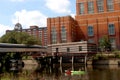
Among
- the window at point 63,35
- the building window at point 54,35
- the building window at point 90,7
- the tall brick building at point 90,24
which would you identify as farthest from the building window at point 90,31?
the building window at point 54,35

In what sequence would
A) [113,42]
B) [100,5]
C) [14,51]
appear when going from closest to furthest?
[14,51]
[113,42]
[100,5]

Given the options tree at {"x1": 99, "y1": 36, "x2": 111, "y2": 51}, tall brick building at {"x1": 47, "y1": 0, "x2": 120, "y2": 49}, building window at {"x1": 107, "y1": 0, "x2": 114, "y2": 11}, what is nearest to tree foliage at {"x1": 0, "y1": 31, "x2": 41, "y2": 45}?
tall brick building at {"x1": 47, "y1": 0, "x2": 120, "y2": 49}

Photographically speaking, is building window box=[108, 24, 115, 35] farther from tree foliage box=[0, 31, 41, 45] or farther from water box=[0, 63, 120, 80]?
water box=[0, 63, 120, 80]

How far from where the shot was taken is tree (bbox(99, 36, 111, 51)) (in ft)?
294

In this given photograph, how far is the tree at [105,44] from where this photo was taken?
89.6 m

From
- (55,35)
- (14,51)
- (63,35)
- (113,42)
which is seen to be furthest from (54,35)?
(14,51)

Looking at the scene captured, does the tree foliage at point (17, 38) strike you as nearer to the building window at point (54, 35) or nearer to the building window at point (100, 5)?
the building window at point (54, 35)

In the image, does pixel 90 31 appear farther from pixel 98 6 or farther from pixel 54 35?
pixel 54 35

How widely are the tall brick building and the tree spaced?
165 inches

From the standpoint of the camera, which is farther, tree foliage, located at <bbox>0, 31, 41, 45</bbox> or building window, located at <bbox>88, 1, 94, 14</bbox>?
tree foliage, located at <bbox>0, 31, 41, 45</bbox>

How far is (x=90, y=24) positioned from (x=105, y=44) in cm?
1257

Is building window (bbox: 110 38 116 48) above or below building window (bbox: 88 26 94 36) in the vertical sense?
below

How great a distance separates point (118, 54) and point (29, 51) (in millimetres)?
31183

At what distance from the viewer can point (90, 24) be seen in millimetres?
98750
